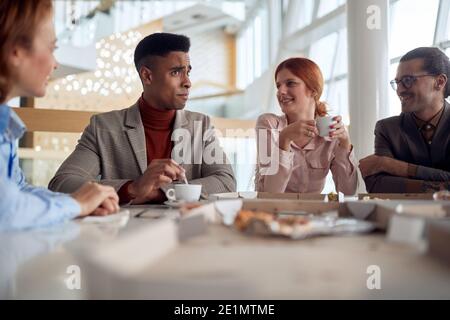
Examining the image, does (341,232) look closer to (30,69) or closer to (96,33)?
(30,69)

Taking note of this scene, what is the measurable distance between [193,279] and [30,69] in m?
0.68

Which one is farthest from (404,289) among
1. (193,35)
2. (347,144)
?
(193,35)

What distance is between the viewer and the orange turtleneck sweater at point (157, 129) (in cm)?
162

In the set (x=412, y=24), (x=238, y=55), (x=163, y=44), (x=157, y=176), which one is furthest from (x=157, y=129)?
(x=238, y=55)

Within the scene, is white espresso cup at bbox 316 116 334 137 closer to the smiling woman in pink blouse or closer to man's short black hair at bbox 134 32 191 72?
the smiling woman in pink blouse

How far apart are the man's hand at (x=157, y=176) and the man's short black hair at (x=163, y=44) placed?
27.9 inches

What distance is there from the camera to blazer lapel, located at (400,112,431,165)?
1.62m

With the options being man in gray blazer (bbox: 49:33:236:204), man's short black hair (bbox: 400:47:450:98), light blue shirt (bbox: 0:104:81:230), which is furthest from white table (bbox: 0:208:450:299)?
man's short black hair (bbox: 400:47:450:98)

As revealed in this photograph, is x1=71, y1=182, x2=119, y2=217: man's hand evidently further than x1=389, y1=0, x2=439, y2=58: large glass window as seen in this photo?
No

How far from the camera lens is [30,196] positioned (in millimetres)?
679

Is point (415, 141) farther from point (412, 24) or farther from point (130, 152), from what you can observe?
point (412, 24)

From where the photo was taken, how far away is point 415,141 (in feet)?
5.42

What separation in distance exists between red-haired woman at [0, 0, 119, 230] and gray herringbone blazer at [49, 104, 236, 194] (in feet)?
1.61
